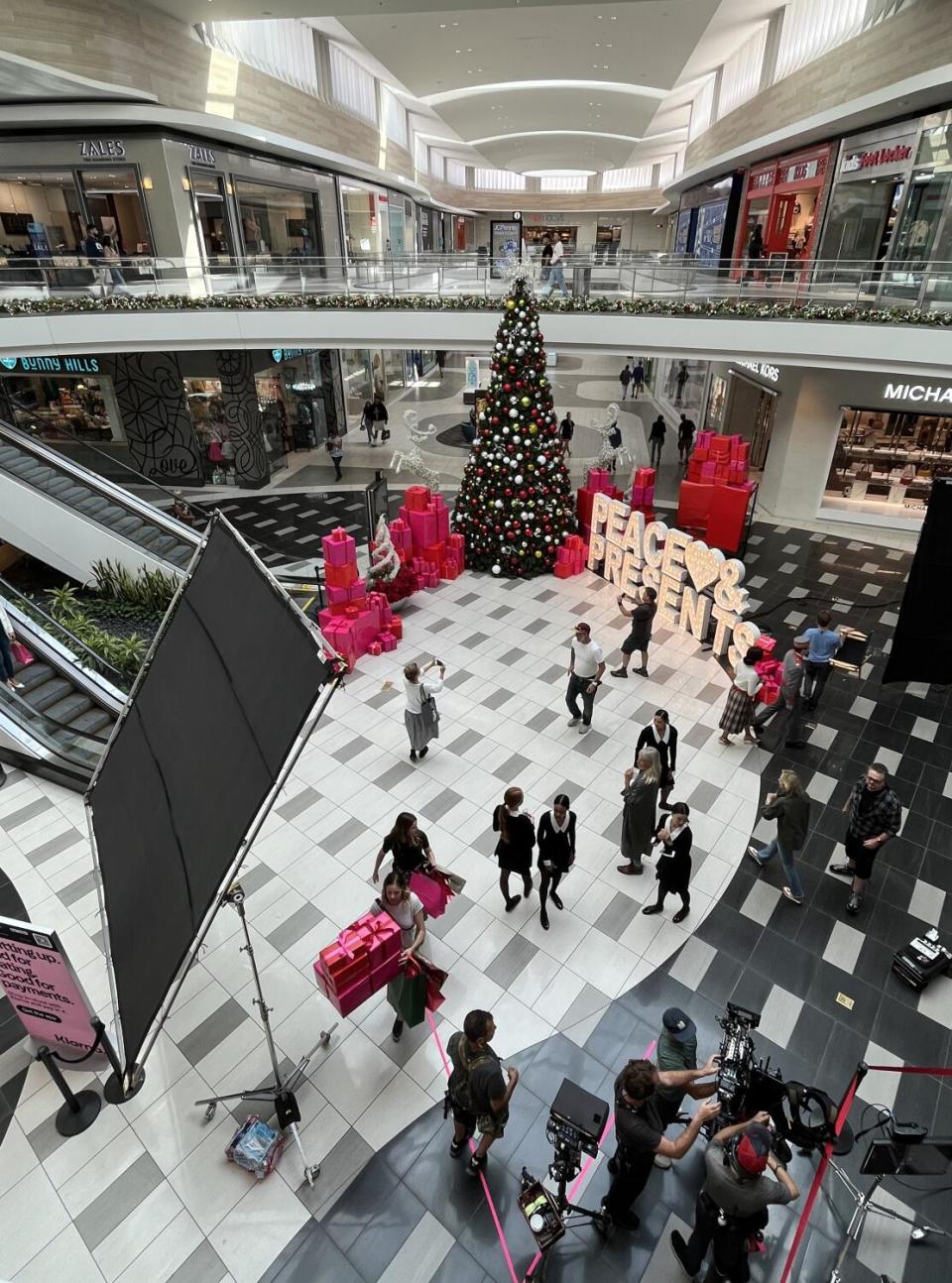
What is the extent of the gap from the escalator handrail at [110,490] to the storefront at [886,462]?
12.6m

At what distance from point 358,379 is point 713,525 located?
15.5 meters

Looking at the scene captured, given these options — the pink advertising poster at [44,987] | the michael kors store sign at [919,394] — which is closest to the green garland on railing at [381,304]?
the michael kors store sign at [919,394]

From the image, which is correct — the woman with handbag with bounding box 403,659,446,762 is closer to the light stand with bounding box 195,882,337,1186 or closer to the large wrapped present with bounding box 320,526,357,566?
the large wrapped present with bounding box 320,526,357,566

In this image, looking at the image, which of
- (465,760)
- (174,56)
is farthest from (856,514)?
(174,56)

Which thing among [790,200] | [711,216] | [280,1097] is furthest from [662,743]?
[711,216]

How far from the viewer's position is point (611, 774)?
287 inches

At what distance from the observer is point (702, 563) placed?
28.8 ft

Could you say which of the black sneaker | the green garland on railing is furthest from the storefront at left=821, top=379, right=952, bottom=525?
the black sneaker

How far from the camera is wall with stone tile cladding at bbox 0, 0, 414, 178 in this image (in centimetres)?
1243

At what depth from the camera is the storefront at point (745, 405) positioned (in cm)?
1587

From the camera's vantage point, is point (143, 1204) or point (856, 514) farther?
point (856, 514)

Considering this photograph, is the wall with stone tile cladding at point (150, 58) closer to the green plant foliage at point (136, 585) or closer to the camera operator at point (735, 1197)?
the green plant foliage at point (136, 585)

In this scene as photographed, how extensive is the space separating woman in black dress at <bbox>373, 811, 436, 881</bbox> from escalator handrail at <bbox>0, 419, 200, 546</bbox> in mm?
7830

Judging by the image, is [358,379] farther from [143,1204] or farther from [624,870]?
[143,1204]
